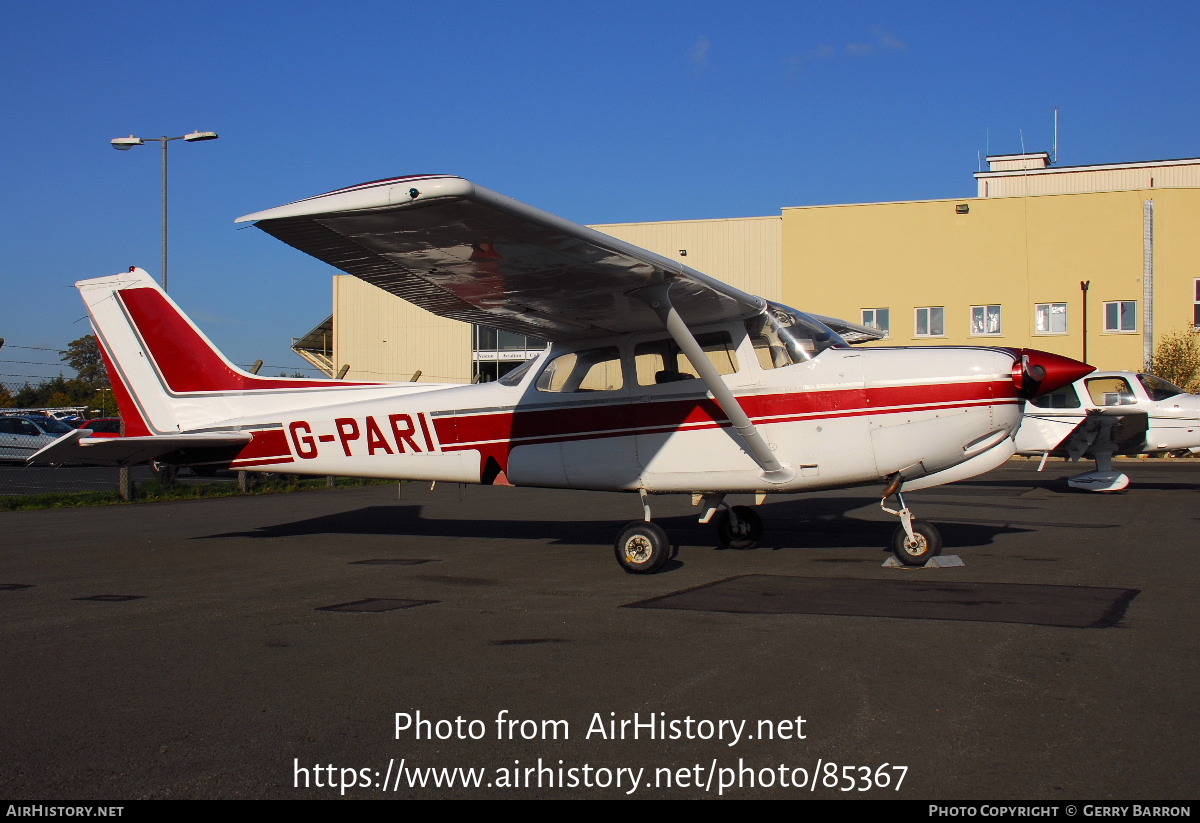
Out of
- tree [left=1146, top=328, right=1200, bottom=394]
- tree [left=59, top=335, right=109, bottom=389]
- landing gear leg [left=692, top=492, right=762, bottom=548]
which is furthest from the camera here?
tree [left=59, top=335, right=109, bottom=389]

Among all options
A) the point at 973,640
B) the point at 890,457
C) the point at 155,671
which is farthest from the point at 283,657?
the point at 890,457

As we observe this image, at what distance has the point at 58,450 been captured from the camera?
9.62m

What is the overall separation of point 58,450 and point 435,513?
608 centimetres

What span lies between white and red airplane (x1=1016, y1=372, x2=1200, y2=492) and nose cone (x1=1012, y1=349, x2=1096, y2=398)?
9.66 meters

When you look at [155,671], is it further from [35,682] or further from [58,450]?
[58,450]

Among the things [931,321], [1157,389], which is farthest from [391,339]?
[1157,389]

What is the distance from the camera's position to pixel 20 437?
3419 centimetres

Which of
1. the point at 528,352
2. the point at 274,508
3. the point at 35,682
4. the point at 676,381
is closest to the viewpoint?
the point at 35,682

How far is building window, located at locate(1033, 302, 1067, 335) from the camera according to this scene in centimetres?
3819

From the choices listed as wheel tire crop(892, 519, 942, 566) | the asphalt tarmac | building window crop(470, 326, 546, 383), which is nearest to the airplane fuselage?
wheel tire crop(892, 519, 942, 566)

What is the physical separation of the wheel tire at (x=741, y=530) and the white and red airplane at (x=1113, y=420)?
896 centimetres

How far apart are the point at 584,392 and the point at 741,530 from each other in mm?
2377

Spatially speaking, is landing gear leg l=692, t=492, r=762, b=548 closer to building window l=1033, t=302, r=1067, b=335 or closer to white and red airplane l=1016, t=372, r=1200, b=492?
white and red airplane l=1016, t=372, r=1200, b=492

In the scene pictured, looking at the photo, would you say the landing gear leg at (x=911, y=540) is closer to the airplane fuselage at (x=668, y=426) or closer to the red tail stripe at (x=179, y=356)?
the airplane fuselage at (x=668, y=426)
